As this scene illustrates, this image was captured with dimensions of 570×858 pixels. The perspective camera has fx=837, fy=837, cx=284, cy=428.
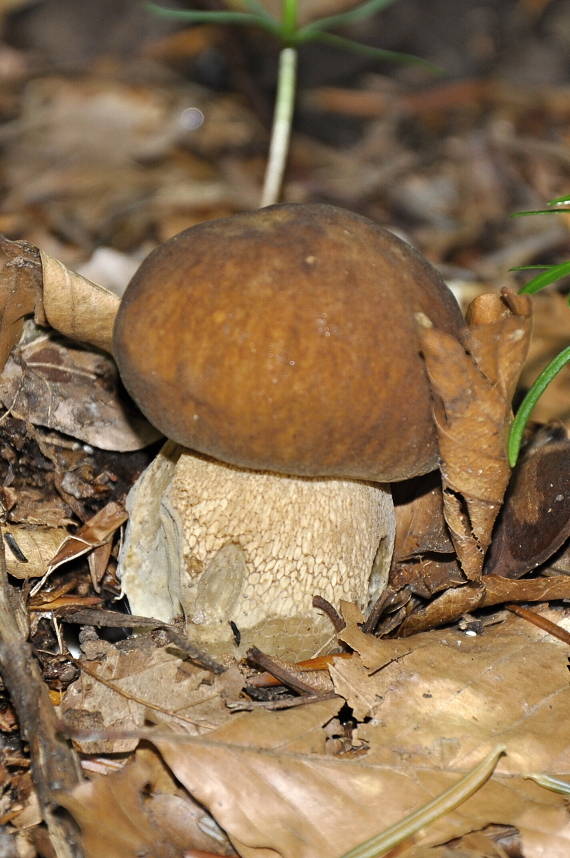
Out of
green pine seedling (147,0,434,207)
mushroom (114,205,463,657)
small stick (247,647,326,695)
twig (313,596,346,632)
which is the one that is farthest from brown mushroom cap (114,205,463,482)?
green pine seedling (147,0,434,207)

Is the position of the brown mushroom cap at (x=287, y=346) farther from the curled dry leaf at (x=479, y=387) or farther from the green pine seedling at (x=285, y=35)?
the green pine seedling at (x=285, y=35)

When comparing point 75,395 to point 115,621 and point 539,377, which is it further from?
point 539,377

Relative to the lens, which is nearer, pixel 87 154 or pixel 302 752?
pixel 302 752

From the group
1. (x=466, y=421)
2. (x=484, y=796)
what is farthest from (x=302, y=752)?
(x=466, y=421)

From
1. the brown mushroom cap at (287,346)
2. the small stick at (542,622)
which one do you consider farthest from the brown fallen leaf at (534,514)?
the brown mushroom cap at (287,346)

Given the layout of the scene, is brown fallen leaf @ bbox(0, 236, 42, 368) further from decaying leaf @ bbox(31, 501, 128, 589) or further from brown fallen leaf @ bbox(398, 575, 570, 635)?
brown fallen leaf @ bbox(398, 575, 570, 635)

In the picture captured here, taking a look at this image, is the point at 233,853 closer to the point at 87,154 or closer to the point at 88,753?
the point at 88,753
